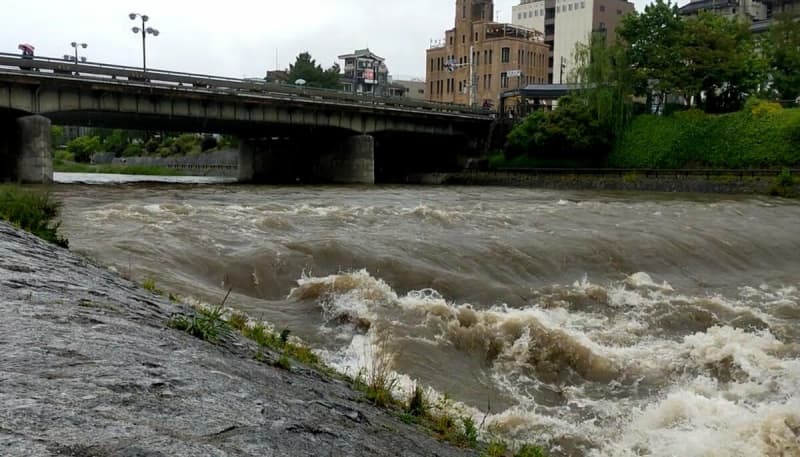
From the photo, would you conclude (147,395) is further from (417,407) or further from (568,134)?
(568,134)

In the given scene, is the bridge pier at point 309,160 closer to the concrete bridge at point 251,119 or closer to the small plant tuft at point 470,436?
the concrete bridge at point 251,119

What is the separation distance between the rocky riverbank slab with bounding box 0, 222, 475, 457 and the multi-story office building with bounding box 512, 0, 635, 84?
10375 centimetres

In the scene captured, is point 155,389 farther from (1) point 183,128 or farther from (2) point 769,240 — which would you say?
(1) point 183,128

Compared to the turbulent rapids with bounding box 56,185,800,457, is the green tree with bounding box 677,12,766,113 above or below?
above

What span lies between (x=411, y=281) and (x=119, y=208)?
41.6 feet

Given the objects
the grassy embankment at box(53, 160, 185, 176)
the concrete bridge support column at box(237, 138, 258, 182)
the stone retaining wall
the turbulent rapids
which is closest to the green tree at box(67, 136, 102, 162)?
the grassy embankment at box(53, 160, 185, 176)

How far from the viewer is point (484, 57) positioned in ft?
363

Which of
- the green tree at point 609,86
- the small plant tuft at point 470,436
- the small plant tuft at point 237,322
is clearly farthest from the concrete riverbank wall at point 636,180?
the small plant tuft at point 470,436

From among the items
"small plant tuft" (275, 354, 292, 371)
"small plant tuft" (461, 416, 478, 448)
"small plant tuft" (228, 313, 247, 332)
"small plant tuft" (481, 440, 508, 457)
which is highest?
"small plant tuft" (275, 354, 292, 371)

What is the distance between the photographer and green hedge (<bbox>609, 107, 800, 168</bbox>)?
176 ft

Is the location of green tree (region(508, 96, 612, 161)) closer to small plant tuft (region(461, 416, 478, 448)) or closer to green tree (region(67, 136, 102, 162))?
small plant tuft (region(461, 416, 478, 448))

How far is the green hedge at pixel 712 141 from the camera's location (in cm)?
5366

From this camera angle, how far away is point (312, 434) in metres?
4.98

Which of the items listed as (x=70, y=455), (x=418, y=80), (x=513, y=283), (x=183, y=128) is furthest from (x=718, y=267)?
(x=418, y=80)
